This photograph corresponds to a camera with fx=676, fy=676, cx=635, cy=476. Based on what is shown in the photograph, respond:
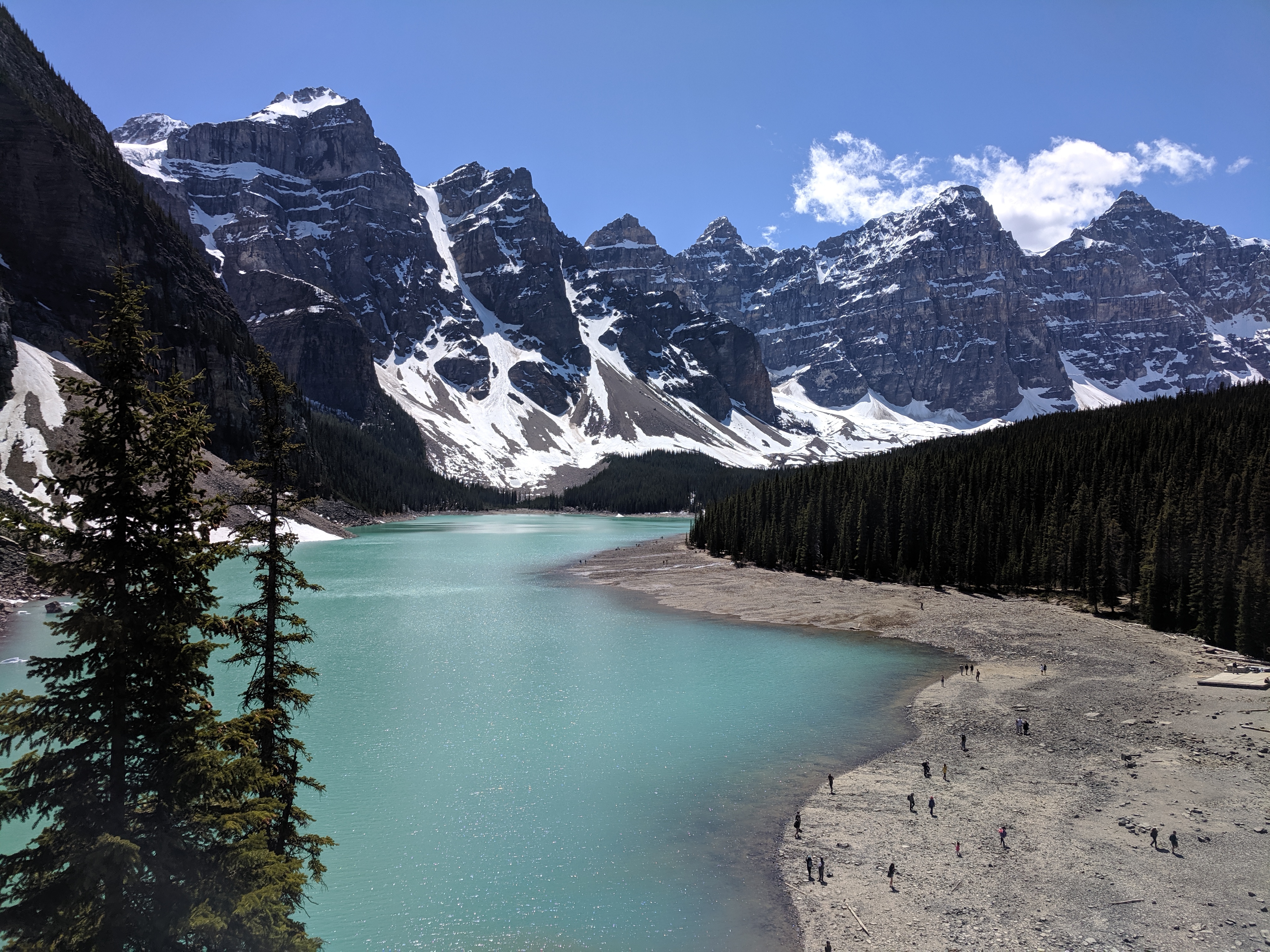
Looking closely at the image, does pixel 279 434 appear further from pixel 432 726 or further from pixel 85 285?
pixel 85 285

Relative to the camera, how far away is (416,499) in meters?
196

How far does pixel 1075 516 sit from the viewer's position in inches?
2539

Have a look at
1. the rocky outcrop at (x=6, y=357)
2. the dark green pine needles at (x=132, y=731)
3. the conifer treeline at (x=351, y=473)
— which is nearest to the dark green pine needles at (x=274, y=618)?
the dark green pine needles at (x=132, y=731)

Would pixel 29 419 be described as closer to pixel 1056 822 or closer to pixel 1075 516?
pixel 1056 822

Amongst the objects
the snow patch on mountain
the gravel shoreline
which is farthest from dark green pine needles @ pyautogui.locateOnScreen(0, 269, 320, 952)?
the snow patch on mountain

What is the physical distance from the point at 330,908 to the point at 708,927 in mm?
9649

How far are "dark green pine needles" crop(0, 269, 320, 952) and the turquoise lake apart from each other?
29.2 ft

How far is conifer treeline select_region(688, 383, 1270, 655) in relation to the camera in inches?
1898

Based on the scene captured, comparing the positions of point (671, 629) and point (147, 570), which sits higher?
point (147, 570)

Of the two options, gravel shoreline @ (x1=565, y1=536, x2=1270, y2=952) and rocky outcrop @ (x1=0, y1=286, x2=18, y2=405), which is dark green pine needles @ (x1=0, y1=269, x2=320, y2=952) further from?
rocky outcrop @ (x1=0, y1=286, x2=18, y2=405)

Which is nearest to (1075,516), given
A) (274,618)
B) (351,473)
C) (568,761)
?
(568,761)

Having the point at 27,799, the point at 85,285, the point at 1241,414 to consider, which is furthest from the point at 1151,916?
the point at 85,285

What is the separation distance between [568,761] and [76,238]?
454 feet

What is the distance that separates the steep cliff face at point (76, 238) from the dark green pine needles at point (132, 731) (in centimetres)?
10715
